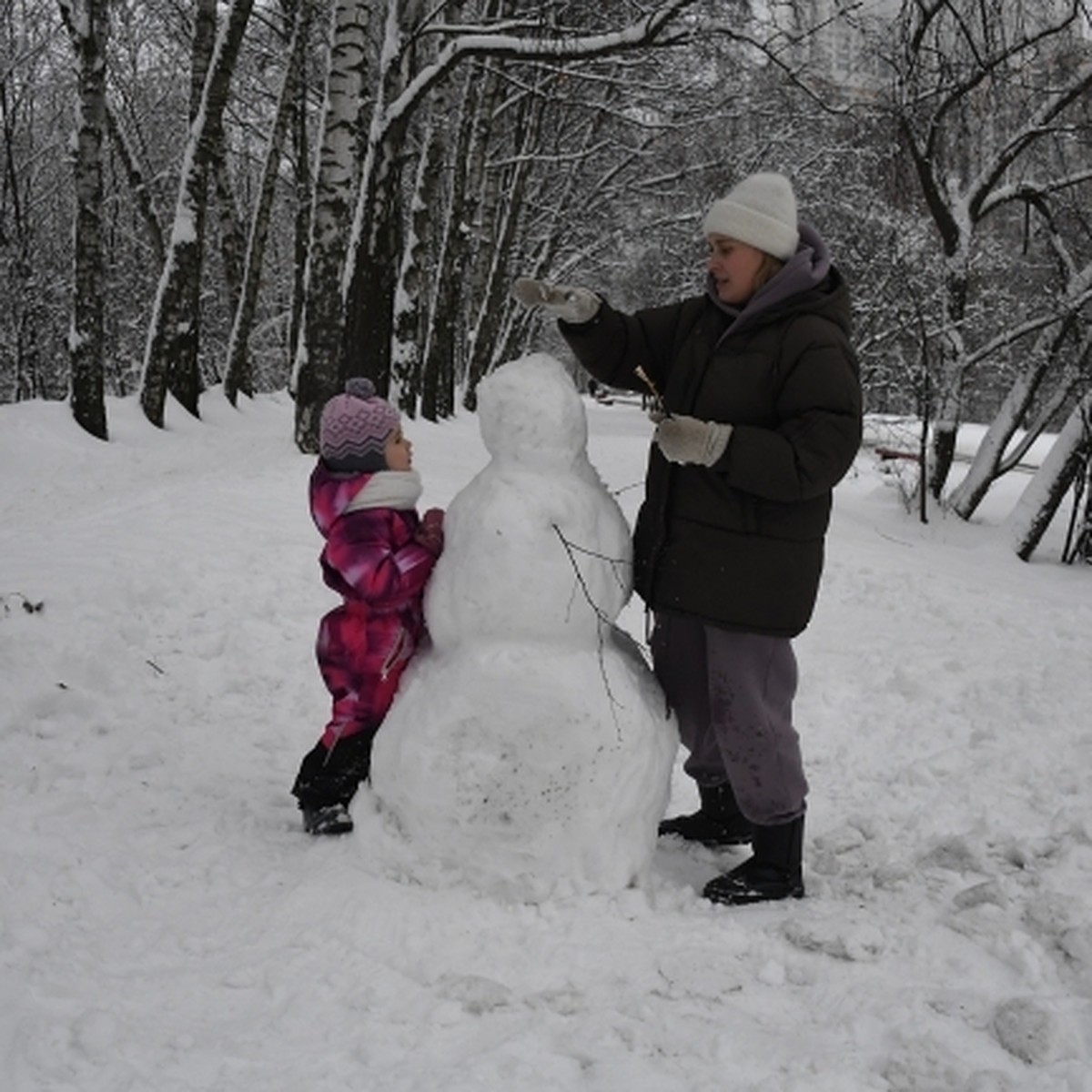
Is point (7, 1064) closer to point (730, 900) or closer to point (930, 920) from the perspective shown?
point (730, 900)

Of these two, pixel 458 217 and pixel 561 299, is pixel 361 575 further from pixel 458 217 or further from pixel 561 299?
pixel 458 217

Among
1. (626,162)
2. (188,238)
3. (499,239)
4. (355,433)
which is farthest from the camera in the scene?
(499,239)

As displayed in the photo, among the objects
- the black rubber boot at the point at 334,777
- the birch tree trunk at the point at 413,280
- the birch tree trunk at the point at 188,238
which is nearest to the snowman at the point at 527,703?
the black rubber boot at the point at 334,777

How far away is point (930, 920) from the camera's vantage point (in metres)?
2.52

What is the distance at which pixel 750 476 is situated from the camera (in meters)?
2.50

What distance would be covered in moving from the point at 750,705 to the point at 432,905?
1011 millimetres

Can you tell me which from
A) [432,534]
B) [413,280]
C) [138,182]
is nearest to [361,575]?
[432,534]

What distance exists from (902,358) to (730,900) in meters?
9.86

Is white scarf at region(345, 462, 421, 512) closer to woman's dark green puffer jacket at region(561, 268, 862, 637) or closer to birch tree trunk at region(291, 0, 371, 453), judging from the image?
woman's dark green puffer jacket at region(561, 268, 862, 637)

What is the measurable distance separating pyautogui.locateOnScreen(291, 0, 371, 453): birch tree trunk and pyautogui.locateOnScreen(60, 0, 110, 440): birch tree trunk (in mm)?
2458

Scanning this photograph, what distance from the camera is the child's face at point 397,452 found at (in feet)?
9.84

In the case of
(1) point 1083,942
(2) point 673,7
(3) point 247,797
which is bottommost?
(3) point 247,797

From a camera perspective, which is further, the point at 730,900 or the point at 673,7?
the point at 673,7

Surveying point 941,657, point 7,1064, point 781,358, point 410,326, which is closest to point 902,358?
Result: point 410,326
